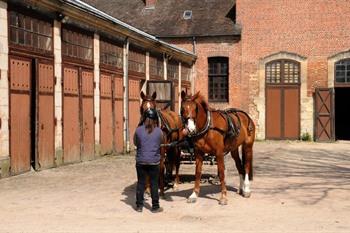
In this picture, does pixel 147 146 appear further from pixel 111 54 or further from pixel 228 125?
pixel 111 54

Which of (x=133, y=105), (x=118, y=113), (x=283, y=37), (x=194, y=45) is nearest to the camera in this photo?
(x=118, y=113)

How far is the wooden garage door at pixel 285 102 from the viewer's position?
2872 centimetres

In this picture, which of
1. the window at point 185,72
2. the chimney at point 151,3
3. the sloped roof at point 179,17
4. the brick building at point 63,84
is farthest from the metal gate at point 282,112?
the chimney at point 151,3

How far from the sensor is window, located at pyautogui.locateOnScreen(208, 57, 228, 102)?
31.0 meters

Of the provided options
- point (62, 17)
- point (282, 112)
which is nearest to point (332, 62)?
point (282, 112)

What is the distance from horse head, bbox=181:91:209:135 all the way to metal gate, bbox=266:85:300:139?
2039 cm

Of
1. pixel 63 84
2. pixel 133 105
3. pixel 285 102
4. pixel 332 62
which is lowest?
pixel 133 105

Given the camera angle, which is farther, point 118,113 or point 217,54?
point 217,54

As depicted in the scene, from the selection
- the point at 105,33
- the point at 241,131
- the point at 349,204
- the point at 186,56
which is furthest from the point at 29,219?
the point at 186,56

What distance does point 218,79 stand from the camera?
31.2m

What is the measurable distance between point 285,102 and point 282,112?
559 millimetres

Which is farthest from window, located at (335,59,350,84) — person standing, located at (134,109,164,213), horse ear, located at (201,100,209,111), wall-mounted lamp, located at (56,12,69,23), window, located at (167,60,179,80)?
person standing, located at (134,109,164,213)

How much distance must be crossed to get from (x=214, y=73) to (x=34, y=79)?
61.1ft

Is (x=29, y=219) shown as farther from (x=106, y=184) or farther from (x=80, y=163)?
(x=80, y=163)
